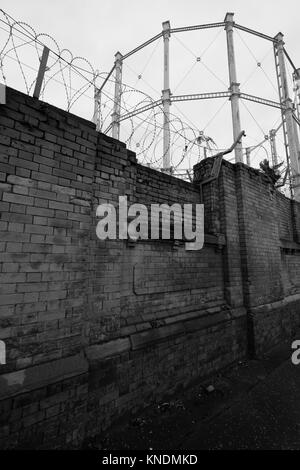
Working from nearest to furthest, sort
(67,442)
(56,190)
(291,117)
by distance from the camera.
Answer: (67,442), (56,190), (291,117)

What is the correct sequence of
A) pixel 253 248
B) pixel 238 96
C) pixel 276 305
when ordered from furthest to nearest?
pixel 238 96 < pixel 276 305 < pixel 253 248

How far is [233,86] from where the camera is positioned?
37.4ft

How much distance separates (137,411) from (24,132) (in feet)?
11.3

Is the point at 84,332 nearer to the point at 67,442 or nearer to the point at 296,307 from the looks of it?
the point at 67,442

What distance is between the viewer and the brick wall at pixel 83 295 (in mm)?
2072

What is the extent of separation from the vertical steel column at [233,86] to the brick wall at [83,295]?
8.01m

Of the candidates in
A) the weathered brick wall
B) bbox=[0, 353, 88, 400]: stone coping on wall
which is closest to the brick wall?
bbox=[0, 353, 88, 400]: stone coping on wall

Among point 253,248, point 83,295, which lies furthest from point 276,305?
point 83,295

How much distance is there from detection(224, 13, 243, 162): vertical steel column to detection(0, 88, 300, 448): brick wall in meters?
8.01

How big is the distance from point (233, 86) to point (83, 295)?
1289 centimetres

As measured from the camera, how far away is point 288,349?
5062mm

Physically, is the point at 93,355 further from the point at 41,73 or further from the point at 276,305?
the point at 276,305

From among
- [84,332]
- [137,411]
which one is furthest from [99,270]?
[137,411]

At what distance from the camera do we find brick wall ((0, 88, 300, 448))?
2072 mm
